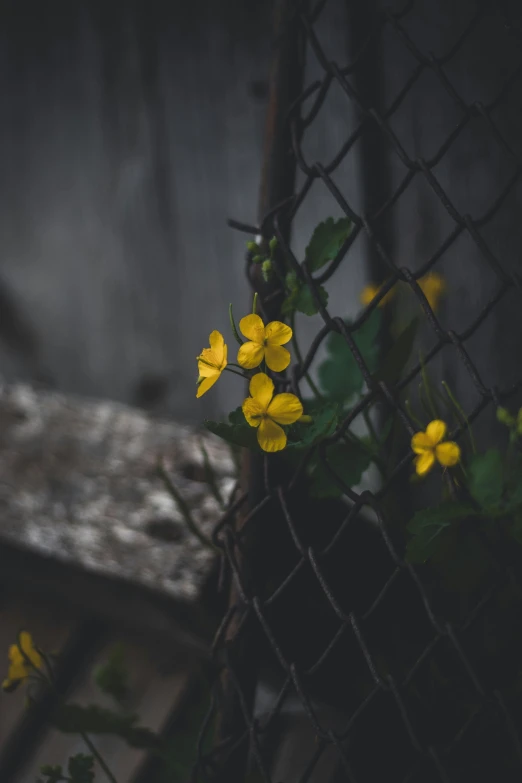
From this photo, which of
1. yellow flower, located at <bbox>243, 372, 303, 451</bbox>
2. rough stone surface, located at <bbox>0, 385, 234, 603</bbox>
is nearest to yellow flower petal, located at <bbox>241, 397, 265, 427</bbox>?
yellow flower, located at <bbox>243, 372, 303, 451</bbox>

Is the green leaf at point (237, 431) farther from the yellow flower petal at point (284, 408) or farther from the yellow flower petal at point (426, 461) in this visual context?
the yellow flower petal at point (426, 461)

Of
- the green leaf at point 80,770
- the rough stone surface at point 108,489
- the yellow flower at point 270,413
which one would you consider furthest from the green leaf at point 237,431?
the green leaf at point 80,770

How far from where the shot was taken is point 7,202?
175 cm

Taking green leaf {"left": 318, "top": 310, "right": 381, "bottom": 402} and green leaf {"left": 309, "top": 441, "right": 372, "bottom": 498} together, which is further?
green leaf {"left": 318, "top": 310, "right": 381, "bottom": 402}

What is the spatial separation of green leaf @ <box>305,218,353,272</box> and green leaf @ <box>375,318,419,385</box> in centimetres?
15

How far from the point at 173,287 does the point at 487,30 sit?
0.81 m

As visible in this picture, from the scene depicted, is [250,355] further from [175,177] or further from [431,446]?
[175,177]

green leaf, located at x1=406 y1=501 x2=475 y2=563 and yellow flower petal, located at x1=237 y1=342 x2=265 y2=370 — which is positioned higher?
yellow flower petal, located at x1=237 y1=342 x2=265 y2=370

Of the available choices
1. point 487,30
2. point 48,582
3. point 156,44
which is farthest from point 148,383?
point 487,30

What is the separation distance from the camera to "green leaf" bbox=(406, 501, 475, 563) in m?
0.66

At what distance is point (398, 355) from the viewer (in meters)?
0.82

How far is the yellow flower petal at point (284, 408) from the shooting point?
2.15ft

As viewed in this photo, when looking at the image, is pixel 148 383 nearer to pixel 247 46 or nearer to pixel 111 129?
pixel 111 129

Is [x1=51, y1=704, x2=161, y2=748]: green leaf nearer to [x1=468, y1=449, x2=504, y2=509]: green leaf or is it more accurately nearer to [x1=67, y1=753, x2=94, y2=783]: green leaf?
[x1=67, y1=753, x2=94, y2=783]: green leaf
